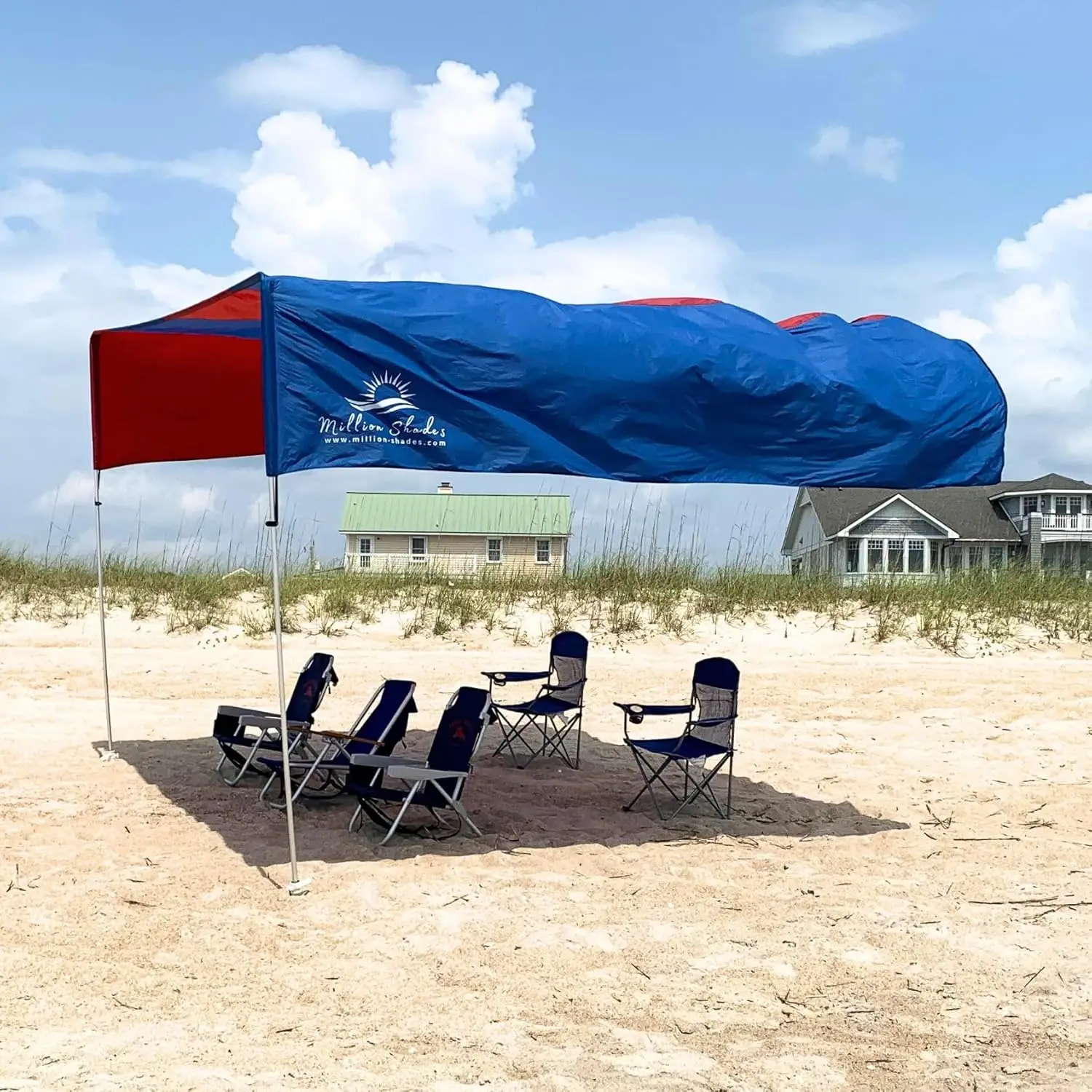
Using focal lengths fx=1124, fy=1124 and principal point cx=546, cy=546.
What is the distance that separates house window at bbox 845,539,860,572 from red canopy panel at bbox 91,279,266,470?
86.0 ft

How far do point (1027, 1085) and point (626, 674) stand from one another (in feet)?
26.0

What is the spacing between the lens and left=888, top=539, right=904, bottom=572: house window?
30.7 m

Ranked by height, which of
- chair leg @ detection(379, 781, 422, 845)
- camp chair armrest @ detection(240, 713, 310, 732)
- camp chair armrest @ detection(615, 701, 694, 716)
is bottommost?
chair leg @ detection(379, 781, 422, 845)

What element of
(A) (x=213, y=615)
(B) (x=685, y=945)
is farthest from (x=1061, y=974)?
(A) (x=213, y=615)

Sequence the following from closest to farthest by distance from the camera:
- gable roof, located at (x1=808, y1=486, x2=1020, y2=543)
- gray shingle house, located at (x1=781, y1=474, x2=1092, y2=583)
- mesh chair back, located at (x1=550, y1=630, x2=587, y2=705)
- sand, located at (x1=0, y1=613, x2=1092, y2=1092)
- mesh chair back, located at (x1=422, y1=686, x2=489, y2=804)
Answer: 1. sand, located at (x1=0, y1=613, x2=1092, y2=1092)
2. mesh chair back, located at (x1=422, y1=686, x2=489, y2=804)
3. mesh chair back, located at (x1=550, y1=630, x2=587, y2=705)
4. gray shingle house, located at (x1=781, y1=474, x2=1092, y2=583)
5. gable roof, located at (x1=808, y1=486, x2=1020, y2=543)

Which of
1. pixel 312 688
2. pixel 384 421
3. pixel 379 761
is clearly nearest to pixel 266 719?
pixel 312 688

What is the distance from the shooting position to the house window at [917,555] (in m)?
31.1

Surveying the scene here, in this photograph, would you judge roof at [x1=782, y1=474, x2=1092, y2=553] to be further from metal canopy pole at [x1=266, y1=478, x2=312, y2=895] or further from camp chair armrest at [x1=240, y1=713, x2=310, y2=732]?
metal canopy pole at [x1=266, y1=478, x2=312, y2=895]

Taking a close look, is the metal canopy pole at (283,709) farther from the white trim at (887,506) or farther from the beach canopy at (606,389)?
the white trim at (887,506)

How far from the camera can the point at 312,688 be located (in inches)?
274

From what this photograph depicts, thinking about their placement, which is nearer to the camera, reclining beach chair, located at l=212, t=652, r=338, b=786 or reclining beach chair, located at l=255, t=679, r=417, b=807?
reclining beach chair, located at l=255, t=679, r=417, b=807

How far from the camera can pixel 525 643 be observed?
12664 millimetres

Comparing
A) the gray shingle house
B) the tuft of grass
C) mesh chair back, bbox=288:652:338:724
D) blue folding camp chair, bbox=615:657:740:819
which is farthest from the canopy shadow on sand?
the gray shingle house

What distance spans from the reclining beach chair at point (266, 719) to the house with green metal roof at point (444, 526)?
22.9 metres
